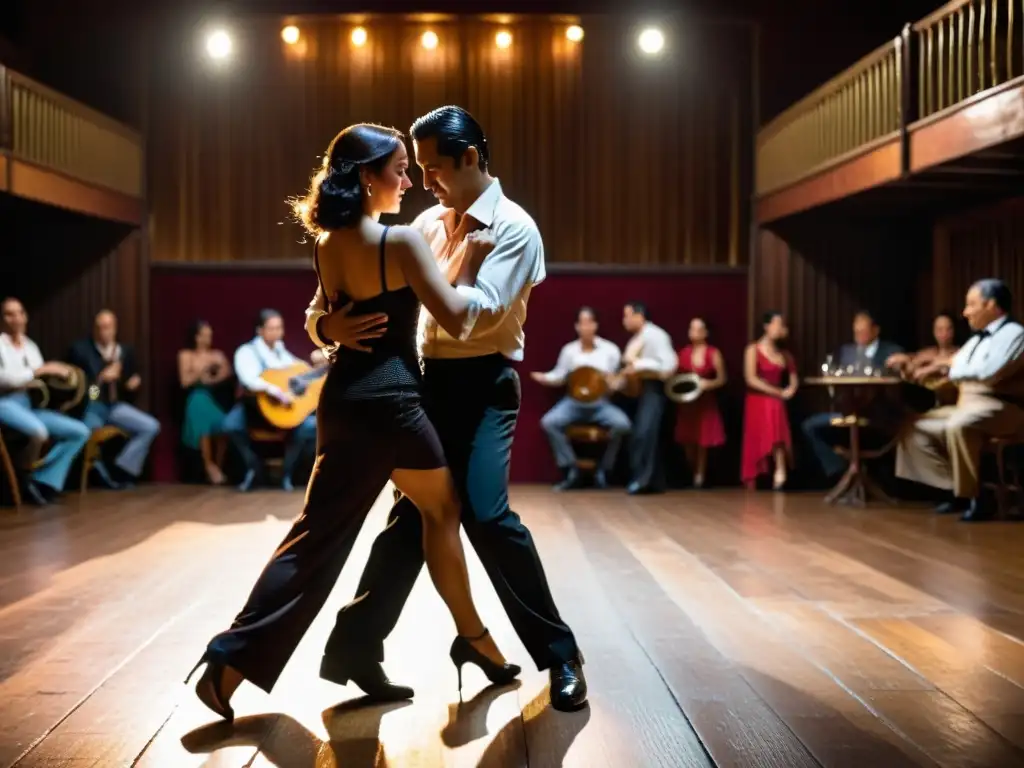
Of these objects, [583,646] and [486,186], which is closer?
[486,186]

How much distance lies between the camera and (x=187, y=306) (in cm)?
900

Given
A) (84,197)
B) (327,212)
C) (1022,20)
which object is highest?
(1022,20)

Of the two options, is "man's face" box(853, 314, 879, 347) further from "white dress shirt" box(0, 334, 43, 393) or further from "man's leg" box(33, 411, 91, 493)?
"white dress shirt" box(0, 334, 43, 393)

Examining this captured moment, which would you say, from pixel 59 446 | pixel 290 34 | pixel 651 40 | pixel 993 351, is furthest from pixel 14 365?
pixel 993 351

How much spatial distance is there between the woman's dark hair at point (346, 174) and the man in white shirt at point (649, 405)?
5799mm

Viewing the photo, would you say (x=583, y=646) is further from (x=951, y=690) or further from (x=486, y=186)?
(x=486, y=186)

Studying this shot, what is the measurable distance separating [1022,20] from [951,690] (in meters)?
4.60

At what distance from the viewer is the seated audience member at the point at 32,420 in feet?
22.3

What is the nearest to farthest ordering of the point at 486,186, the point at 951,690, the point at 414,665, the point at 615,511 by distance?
the point at 486,186
the point at 951,690
the point at 414,665
the point at 615,511

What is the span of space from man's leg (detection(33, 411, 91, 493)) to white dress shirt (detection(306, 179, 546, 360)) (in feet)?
16.9

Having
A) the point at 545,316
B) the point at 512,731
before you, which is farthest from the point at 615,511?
the point at 512,731

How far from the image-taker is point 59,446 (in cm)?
706

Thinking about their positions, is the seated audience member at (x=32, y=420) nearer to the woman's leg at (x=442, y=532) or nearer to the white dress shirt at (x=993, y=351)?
the woman's leg at (x=442, y=532)

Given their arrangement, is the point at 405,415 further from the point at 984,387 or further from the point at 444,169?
the point at 984,387
